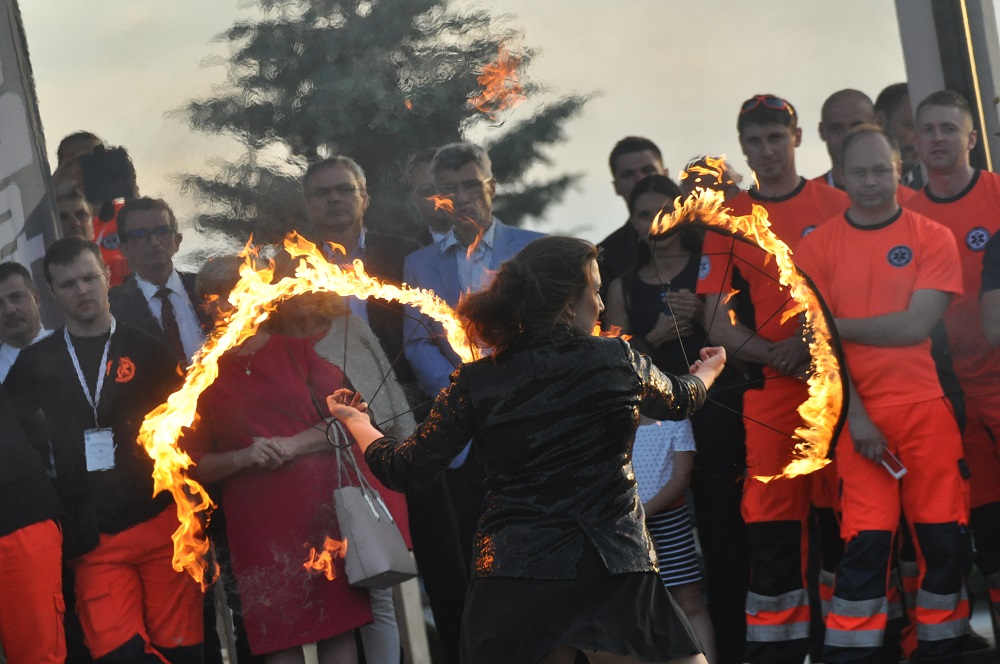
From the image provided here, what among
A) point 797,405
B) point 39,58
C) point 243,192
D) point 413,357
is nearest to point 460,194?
point 413,357

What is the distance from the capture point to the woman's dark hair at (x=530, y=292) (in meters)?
3.66

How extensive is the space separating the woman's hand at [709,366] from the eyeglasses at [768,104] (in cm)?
210

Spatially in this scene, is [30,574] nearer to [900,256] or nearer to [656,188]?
[656,188]

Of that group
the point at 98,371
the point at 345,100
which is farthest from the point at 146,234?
the point at 345,100

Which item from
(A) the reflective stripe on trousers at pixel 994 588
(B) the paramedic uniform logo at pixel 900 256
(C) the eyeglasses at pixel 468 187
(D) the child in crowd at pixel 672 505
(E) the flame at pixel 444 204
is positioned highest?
(C) the eyeglasses at pixel 468 187

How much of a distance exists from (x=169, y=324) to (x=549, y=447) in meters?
2.95

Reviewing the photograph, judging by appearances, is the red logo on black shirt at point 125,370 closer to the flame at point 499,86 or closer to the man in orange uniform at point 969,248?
the flame at point 499,86

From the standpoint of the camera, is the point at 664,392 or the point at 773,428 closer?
the point at 664,392

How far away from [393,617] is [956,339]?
2.80m

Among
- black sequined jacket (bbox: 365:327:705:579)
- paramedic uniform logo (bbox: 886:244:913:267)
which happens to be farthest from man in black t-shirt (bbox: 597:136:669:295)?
black sequined jacket (bbox: 365:327:705:579)

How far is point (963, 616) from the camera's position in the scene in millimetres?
5324

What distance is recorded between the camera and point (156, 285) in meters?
6.09

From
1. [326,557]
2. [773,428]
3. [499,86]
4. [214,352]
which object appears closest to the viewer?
[214,352]

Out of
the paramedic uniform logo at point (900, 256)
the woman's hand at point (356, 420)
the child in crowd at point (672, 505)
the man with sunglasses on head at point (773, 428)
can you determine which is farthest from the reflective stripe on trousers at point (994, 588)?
the woman's hand at point (356, 420)
